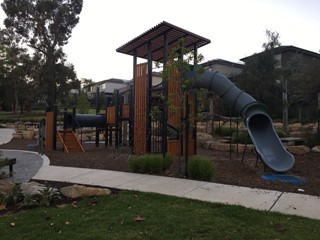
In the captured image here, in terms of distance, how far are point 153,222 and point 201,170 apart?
2.93 m

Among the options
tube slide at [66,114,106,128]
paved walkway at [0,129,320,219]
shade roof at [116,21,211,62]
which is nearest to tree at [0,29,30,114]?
tube slide at [66,114,106,128]

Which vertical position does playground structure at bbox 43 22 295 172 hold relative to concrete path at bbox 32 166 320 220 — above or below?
above

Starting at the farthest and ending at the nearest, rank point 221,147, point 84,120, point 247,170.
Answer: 1. point 84,120
2. point 221,147
3. point 247,170

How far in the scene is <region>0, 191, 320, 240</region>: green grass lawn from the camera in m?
3.98

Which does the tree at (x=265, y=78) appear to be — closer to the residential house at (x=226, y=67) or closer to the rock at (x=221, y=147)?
the residential house at (x=226, y=67)

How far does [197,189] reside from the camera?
6234 mm

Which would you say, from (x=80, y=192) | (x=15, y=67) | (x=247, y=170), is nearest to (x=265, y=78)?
(x=247, y=170)

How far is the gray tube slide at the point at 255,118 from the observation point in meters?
9.75

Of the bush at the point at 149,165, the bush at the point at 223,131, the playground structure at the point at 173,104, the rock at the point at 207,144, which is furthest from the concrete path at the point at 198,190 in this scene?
the bush at the point at 223,131

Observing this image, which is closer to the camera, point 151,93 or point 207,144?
point 151,93

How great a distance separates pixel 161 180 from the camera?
7.02 metres

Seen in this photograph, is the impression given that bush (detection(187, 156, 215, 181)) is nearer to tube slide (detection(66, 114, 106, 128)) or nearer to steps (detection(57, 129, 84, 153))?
steps (detection(57, 129, 84, 153))

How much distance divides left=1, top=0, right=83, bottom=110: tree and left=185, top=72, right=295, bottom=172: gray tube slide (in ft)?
90.0

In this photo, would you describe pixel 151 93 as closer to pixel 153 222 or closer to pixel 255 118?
pixel 255 118
